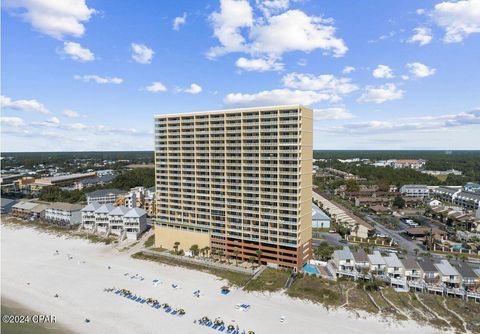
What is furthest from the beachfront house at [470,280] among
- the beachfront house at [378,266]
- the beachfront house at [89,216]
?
the beachfront house at [89,216]

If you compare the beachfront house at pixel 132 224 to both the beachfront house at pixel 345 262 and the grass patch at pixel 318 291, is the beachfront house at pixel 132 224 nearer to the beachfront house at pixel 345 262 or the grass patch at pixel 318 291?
the grass patch at pixel 318 291

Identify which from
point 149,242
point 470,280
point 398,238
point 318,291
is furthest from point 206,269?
point 398,238

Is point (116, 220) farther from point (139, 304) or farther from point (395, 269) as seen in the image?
point (395, 269)

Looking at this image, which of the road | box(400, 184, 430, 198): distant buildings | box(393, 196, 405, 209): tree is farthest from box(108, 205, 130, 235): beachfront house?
box(400, 184, 430, 198): distant buildings

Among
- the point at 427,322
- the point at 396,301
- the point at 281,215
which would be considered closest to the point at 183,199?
the point at 281,215

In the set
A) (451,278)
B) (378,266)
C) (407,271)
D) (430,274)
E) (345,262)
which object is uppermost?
(345,262)

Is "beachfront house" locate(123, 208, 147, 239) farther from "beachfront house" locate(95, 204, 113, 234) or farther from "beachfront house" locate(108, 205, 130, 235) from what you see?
"beachfront house" locate(95, 204, 113, 234)

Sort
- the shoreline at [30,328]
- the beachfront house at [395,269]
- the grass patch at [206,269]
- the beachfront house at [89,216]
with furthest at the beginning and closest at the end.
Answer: the beachfront house at [89,216] → the grass patch at [206,269] → the beachfront house at [395,269] → the shoreline at [30,328]
